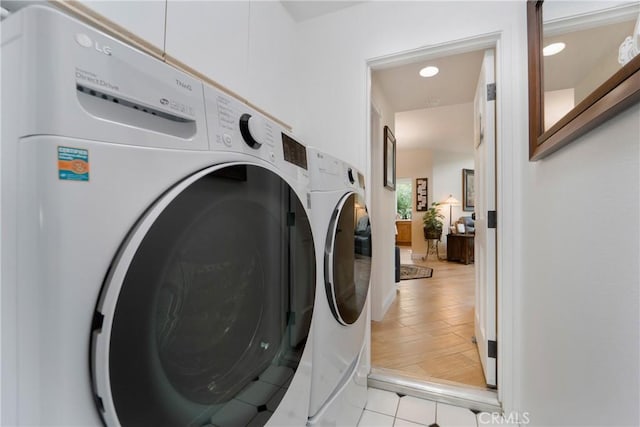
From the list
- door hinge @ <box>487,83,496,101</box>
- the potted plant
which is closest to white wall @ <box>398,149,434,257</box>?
the potted plant

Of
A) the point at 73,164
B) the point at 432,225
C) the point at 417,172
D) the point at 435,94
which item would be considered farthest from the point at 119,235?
the point at 417,172

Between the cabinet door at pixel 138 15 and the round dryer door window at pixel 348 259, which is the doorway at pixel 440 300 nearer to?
the round dryer door window at pixel 348 259

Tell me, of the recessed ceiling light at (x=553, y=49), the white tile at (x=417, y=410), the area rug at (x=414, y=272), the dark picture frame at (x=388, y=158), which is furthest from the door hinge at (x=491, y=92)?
the area rug at (x=414, y=272)

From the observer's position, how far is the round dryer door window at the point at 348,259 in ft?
2.83

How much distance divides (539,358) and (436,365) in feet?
2.60

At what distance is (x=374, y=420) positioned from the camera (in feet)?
4.25

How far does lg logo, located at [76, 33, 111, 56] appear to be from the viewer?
0.32 metres

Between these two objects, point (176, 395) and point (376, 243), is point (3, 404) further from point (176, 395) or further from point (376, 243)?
point (376, 243)

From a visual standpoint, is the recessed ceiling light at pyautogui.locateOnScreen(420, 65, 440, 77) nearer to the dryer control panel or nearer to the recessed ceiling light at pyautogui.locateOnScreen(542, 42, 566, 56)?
the recessed ceiling light at pyautogui.locateOnScreen(542, 42, 566, 56)

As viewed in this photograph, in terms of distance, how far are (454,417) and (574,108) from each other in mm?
1393

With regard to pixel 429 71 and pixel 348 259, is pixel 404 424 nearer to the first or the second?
pixel 348 259

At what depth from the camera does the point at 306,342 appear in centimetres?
75

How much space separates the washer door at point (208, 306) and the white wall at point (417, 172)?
5.48m

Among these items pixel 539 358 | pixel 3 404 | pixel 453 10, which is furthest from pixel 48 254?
pixel 453 10
